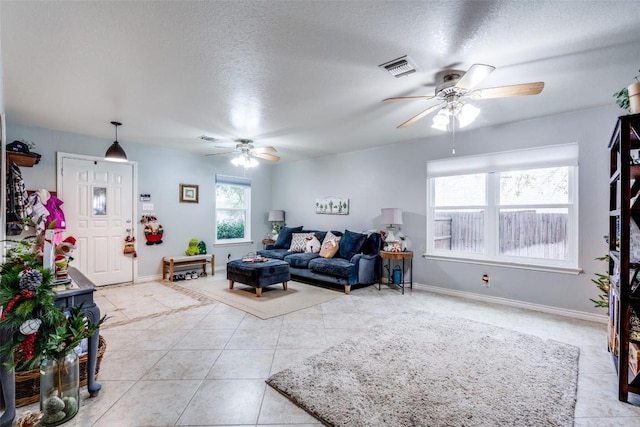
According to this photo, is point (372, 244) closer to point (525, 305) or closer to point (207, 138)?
point (525, 305)

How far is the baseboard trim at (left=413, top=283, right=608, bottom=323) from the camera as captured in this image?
3.41 meters

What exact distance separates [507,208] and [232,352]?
12.9 feet

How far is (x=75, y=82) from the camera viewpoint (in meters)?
2.77

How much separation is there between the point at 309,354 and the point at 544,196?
357cm

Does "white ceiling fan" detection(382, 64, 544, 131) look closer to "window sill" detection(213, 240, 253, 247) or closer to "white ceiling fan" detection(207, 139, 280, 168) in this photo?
"white ceiling fan" detection(207, 139, 280, 168)

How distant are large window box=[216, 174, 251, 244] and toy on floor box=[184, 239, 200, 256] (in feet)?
1.89

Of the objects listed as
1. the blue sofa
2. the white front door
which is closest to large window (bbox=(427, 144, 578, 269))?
the blue sofa

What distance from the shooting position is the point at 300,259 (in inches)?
207

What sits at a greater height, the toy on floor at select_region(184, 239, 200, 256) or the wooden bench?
the toy on floor at select_region(184, 239, 200, 256)

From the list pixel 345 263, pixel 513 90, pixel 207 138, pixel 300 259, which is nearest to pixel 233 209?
pixel 207 138

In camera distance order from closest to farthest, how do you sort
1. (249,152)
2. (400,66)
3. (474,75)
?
1. (474,75)
2. (400,66)
3. (249,152)

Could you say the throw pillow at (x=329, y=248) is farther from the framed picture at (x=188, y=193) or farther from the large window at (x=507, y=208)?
the framed picture at (x=188, y=193)

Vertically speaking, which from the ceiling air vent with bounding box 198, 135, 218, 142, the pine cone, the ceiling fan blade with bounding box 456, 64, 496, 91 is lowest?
the pine cone

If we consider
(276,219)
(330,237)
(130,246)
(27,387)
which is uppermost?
(276,219)
